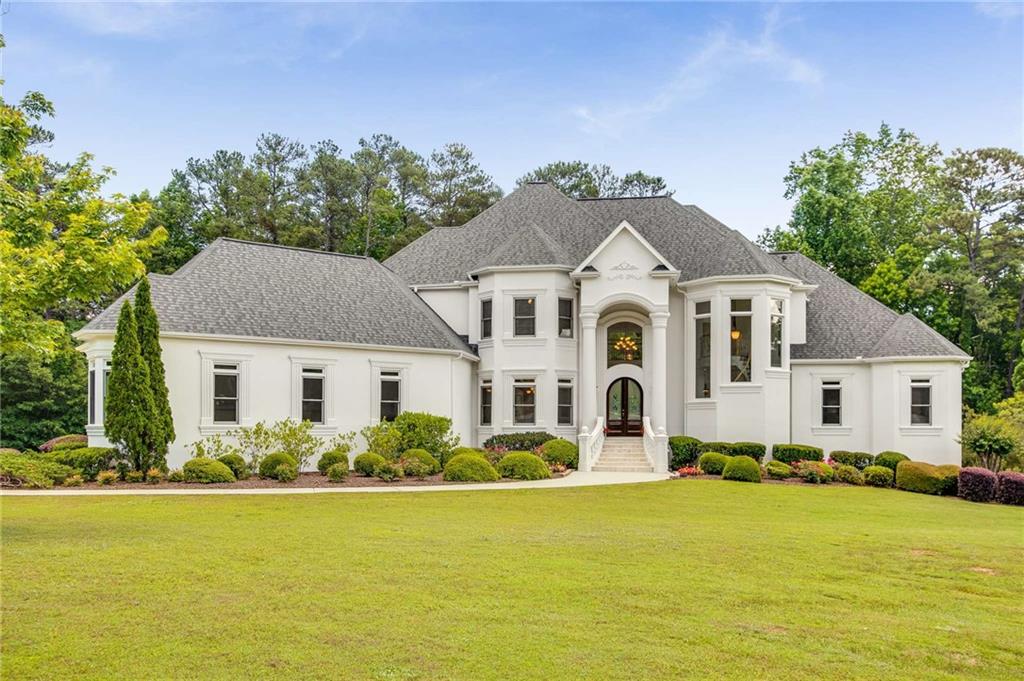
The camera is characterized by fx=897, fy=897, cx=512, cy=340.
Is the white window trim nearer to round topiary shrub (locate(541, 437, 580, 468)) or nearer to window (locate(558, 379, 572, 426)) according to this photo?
round topiary shrub (locate(541, 437, 580, 468))

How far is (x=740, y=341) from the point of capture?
32375mm

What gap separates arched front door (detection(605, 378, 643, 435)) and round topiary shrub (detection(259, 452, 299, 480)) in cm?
1390

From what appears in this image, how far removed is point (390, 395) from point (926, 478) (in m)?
17.4

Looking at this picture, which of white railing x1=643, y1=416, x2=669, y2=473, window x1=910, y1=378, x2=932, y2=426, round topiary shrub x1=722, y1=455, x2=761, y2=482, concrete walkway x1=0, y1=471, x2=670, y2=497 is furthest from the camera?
window x1=910, y1=378, x2=932, y2=426

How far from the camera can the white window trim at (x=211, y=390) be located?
27.4 m

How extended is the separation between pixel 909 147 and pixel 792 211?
10.4 m

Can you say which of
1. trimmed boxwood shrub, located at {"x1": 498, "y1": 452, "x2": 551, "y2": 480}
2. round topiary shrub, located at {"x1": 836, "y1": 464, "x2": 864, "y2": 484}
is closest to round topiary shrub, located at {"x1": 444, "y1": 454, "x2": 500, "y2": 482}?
trimmed boxwood shrub, located at {"x1": 498, "y1": 452, "x2": 551, "y2": 480}

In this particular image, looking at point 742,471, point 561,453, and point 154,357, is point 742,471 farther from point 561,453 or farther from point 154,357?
point 154,357

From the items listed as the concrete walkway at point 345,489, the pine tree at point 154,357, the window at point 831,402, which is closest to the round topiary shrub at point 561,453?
the concrete walkway at point 345,489

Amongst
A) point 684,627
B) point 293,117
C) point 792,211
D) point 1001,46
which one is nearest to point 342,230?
point 293,117

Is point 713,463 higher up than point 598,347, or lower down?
lower down

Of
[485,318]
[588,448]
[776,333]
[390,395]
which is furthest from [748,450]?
[390,395]

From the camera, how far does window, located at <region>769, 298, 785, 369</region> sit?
32500mm

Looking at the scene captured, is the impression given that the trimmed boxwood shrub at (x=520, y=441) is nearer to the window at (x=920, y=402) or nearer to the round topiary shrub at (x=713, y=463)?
the round topiary shrub at (x=713, y=463)
